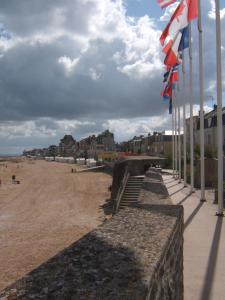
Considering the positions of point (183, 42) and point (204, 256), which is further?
point (183, 42)

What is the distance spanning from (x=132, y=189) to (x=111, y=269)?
903 inches

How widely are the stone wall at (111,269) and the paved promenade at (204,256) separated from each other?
2435 millimetres

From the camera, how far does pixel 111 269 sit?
3.40 metres

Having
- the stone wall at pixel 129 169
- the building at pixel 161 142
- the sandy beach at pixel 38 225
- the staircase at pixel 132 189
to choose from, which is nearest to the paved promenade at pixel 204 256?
the sandy beach at pixel 38 225

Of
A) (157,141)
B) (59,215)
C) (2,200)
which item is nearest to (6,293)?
(59,215)

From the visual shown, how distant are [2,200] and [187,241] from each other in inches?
1241

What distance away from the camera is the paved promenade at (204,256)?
7.08m

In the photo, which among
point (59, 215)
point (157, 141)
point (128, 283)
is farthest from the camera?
point (157, 141)

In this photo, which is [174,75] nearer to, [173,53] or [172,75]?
[172,75]

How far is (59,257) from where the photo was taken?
142 inches

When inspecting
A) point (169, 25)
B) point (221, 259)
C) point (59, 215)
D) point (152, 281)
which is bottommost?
point (59, 215)

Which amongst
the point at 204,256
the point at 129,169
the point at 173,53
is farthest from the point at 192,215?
the point at 129,169

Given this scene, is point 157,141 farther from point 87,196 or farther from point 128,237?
point 128,237

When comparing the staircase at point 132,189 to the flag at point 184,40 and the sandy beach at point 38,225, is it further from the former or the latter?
the flag at point 184,40
